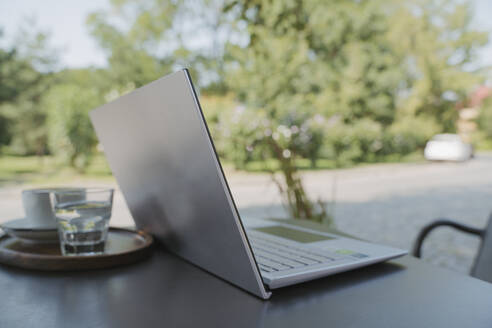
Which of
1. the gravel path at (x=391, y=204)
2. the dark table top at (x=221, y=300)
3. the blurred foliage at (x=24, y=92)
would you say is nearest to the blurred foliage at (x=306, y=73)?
the blurred foliage at (x=24, y=92)

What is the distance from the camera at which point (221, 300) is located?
50 cm

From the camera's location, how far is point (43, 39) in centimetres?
1128

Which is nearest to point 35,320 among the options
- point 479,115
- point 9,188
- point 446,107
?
point 9,188

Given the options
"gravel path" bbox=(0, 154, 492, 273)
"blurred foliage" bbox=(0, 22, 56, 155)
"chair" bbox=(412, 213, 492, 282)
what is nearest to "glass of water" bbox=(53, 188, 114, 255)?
"chair" bbox=(412, 213, 492, 282)

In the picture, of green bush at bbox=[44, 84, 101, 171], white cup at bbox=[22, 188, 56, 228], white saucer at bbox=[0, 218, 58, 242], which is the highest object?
green bush at bbox=[44, 84, 101, 171]

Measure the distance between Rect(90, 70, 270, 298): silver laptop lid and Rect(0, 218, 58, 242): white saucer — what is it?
153 millimetres

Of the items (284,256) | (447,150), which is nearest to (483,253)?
(284,256)

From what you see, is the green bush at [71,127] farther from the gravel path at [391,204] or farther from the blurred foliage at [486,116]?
the blurred foliage at [486,116]

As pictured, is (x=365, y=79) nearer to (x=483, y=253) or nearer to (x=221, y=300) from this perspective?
(x=483, y=253)

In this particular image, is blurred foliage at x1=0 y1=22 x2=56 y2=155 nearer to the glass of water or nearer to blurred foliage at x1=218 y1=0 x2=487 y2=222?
blurred foliage at x1=218 y1=0 x2=487 y2=222

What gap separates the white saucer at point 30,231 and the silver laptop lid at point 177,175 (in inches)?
6.0

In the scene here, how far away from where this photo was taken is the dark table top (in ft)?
1.46

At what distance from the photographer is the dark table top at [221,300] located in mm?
446

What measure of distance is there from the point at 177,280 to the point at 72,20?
568 inches
